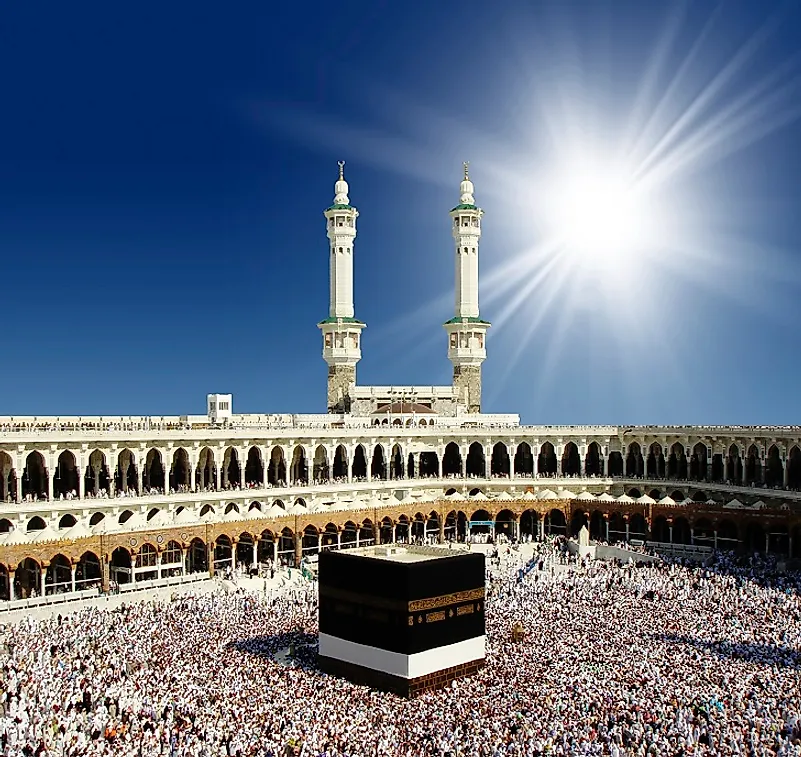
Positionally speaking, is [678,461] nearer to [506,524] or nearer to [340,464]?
[506,524]

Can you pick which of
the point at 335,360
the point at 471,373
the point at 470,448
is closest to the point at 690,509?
the point at 470,448

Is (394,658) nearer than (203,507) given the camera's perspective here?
Yes

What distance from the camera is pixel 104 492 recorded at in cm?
4219

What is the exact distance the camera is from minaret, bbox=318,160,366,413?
6369 cm

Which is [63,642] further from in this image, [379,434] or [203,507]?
[379,434]

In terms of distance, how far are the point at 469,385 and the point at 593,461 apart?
11205 mm

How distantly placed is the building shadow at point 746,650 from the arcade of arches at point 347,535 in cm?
1625

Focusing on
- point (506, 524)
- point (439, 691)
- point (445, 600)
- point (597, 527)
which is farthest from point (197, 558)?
point (597, 527)

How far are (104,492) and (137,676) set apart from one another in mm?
20377

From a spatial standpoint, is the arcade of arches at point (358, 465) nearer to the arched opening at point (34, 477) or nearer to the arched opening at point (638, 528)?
the arched opening at point (34, 477)

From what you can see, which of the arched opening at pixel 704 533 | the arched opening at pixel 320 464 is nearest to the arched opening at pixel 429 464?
the arched opening at pixel 320 464

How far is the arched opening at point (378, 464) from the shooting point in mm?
54144

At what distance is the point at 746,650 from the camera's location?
25.9 m

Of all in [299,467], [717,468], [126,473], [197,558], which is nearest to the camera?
[197,558]
